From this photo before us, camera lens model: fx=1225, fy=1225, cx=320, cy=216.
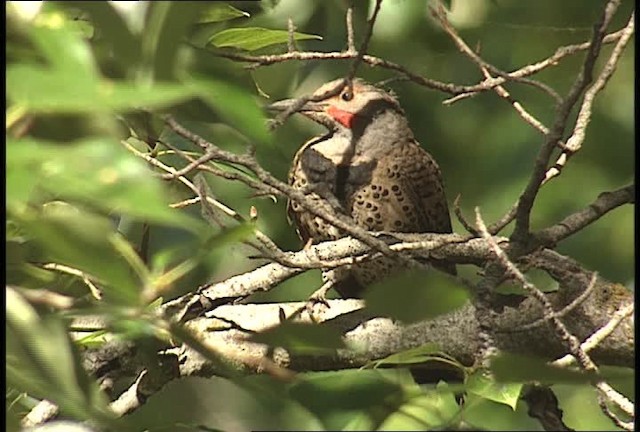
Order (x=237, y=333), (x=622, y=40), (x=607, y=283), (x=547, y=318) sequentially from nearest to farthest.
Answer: (x=547, y=318) → (x=622, y=40) → (x=237, y=333) → (x=607, y=283)

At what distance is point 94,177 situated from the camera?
65 centimetres

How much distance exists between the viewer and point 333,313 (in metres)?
1.96

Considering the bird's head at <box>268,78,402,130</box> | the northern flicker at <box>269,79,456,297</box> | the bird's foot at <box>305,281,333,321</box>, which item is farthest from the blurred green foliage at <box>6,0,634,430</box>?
the bird's head at <box>268,78,402,130</box>

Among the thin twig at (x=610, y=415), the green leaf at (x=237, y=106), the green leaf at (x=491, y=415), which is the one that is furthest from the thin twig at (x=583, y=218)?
the green leaf at (x=237, y=106)

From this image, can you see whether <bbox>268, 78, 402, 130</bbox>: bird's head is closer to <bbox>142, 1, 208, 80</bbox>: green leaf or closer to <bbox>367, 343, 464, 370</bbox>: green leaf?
<bbox>367, 343, 464, 370</bbox>: green leaf

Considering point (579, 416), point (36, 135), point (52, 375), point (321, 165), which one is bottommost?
point (579, 416)

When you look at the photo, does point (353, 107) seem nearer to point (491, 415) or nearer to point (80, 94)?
point (491, 415)

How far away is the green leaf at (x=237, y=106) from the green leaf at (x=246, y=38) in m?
0.55

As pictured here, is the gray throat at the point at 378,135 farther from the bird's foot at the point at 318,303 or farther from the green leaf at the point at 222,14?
the green leaf at the point at 222,14

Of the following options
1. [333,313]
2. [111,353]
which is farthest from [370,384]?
[333,313]

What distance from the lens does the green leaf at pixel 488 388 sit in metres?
1.07

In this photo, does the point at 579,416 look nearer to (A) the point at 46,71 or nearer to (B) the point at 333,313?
(B) the point at 333,313

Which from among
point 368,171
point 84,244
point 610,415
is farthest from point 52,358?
point 368,171

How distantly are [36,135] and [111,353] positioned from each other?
1.02 metres
